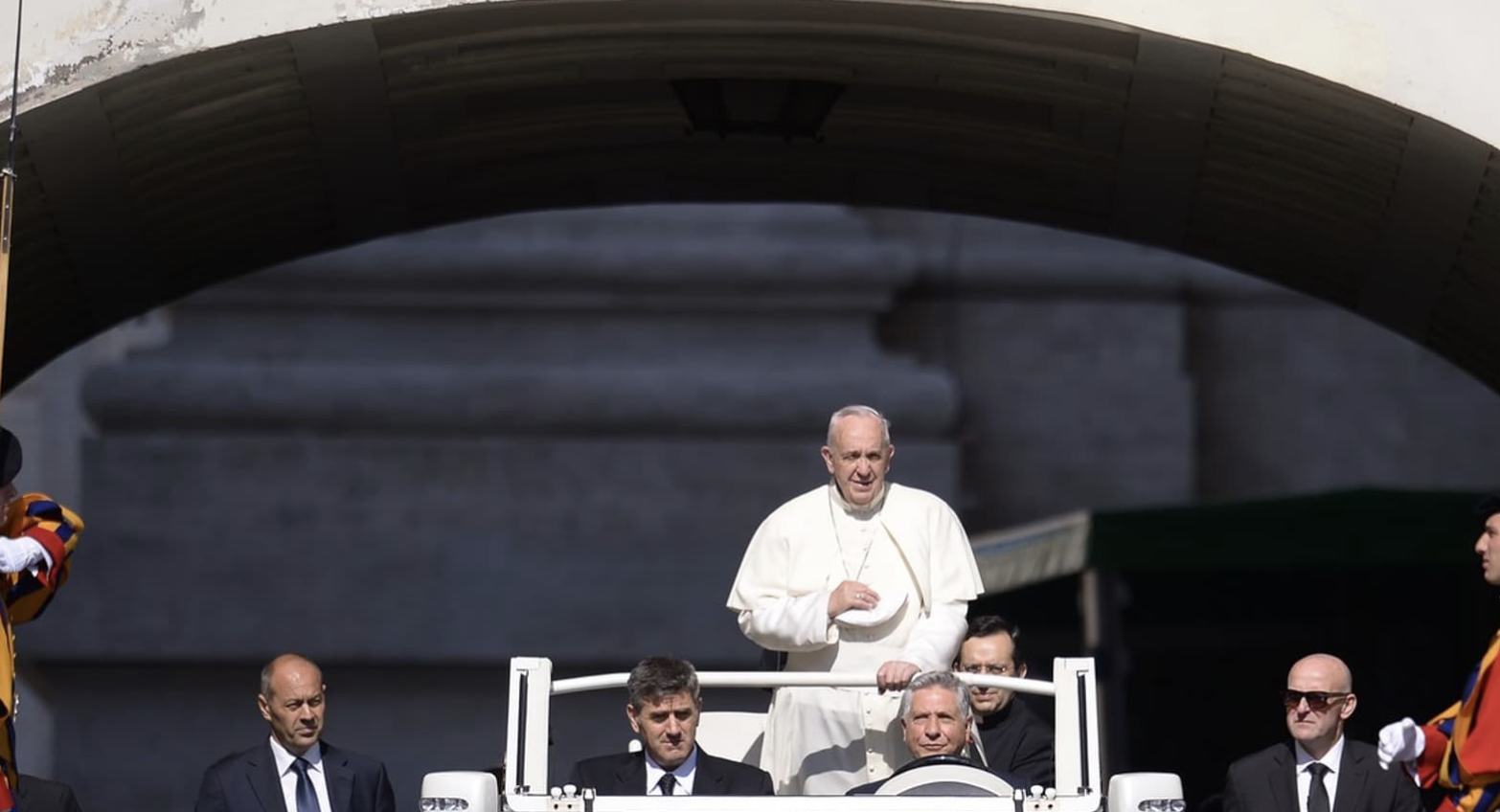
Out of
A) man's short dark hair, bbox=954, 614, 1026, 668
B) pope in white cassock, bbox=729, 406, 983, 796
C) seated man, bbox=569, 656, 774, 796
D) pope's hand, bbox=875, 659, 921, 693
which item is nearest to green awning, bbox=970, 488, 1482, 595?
pope in white cassock, bbox=729, 406, 983, 796

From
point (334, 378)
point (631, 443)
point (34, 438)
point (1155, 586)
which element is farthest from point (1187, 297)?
point (34, 438)

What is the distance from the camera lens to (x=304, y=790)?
8.09m

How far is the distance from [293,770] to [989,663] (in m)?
2.05

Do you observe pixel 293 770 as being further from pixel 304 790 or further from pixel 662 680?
pixel 662 680

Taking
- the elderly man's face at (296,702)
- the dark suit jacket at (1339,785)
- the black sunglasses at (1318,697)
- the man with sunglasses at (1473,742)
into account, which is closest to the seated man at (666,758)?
the elderly man's face at (296,702)

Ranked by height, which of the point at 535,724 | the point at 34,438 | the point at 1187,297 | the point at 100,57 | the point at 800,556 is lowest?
the point at 535,724

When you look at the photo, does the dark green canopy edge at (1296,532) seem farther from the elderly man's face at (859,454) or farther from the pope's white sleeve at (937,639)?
the elderly man's face at (859,454)

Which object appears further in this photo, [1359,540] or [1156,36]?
[1359,540]

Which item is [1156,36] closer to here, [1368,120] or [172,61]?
[1368,120]

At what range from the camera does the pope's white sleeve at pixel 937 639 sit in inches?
328

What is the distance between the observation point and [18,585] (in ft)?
25.4

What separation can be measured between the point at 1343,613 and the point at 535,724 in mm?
7314

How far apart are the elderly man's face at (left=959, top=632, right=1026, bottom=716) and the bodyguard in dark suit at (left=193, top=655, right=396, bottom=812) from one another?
1.75m

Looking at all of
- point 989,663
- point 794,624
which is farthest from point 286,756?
point 989,663
